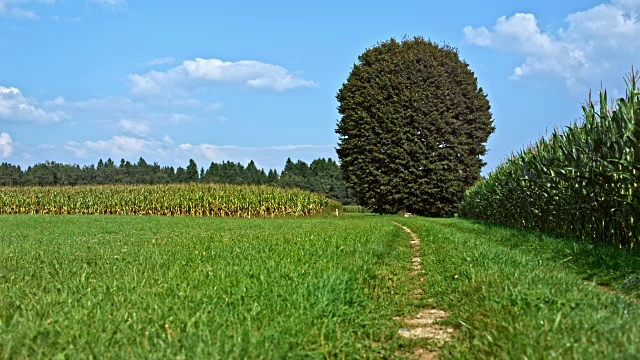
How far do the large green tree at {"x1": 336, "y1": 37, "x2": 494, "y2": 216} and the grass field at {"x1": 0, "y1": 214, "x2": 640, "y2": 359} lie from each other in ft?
93.9

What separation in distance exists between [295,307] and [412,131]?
33.0m

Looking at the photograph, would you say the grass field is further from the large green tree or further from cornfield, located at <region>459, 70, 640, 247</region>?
the large green tree

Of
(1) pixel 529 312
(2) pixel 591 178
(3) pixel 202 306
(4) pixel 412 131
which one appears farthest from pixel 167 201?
(1) pixel 529 312

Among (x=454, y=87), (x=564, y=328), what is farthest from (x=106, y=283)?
(x=454, y=87)

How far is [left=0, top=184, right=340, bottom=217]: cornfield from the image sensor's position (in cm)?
3612

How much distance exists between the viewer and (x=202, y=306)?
4.46 meters

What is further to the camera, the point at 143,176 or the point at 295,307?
the point at 143,176

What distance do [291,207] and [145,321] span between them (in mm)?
32667

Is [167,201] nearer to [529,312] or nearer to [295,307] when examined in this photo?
[295,307]

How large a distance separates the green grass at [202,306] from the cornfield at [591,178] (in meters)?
5.53

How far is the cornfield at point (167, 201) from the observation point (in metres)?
36.1

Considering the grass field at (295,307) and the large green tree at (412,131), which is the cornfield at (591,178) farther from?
the large green tree at (412,131)

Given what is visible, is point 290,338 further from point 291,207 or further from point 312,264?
point 291,207

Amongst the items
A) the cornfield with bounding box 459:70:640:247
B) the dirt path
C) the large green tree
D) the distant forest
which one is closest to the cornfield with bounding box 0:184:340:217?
the large green tree
